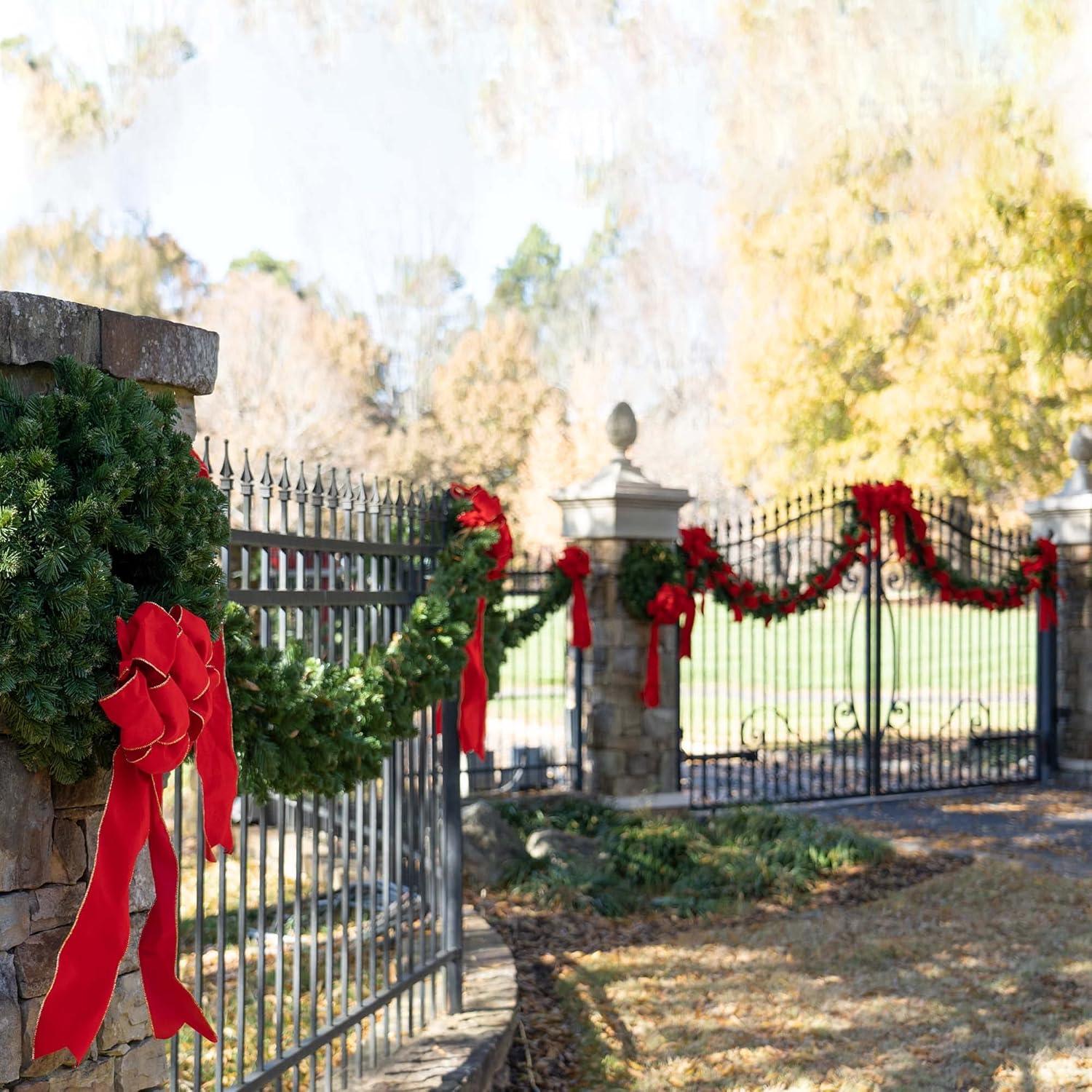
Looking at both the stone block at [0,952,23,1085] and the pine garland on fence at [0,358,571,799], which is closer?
the pine garland on fence at [0,358,571,799]

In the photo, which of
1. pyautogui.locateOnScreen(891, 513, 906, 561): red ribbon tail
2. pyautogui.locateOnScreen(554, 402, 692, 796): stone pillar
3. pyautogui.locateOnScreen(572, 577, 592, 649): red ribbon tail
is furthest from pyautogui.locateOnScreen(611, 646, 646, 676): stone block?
pyautogui.locateOnScreen(891, 513, 906, 561): red ribbon tail

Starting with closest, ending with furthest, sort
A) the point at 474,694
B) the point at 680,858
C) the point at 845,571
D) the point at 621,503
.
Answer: the point at 474,694 < the point at 680,858 < the point at 621,503 < the point at 845,571

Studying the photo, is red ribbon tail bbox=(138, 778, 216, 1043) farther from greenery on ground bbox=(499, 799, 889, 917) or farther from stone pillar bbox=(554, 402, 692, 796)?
stone pillar bbox=(554, 402, 692, 796)

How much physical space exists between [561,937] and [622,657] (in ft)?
8.95

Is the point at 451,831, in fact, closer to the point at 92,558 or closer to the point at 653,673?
the point at 92,558

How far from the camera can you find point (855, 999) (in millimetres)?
5043

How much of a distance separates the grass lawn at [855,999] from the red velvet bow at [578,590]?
2501mm

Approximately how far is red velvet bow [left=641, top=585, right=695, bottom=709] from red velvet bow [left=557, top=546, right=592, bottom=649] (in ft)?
1.48

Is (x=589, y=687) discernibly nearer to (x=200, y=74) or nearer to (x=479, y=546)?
(x=479, y=546)

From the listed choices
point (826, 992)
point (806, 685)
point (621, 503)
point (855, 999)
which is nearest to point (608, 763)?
point (621, 503)

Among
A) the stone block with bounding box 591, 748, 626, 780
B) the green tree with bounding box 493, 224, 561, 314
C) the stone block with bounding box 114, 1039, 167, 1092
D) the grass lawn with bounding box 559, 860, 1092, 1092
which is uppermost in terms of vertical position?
the green tree with bounding box 493, 224, 561, 314

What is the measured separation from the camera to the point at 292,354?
30484 millimetres

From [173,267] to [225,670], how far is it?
1253 inches

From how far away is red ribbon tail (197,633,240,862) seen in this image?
2.28 m
